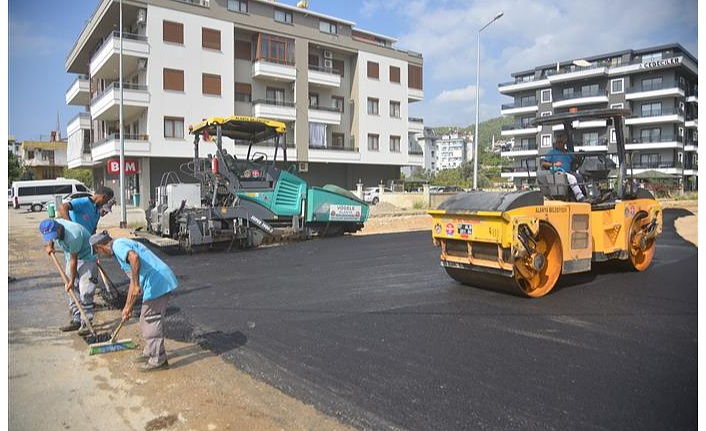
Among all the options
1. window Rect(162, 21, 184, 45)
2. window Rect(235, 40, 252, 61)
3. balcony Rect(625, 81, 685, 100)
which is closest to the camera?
balcony Rect(625, 81, 685, 100)

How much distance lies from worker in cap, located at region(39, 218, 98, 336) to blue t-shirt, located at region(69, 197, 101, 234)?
60cm

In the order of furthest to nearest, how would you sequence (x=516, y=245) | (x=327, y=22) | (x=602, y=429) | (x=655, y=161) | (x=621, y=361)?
1. (x=327, y=22)
2. (x=655, y=161)
3. (x=516, y=245)
4. (x=621, y=361)
5. (x=602, y=429)

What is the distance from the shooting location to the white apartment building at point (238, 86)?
1022 inches

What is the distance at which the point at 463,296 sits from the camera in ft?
20.5

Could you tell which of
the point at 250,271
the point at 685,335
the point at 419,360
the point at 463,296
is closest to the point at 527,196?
the point at 463,296

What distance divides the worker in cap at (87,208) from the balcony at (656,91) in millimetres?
5477

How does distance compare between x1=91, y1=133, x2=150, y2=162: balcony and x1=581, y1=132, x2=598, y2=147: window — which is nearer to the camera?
x1=581, y1=132, x2=598, y2=147: window

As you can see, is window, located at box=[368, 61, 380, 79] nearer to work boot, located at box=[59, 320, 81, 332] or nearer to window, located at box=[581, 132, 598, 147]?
window, located at box=[581, 132, 598, 147]

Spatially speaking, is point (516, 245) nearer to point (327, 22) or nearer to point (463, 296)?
point (463, 296)

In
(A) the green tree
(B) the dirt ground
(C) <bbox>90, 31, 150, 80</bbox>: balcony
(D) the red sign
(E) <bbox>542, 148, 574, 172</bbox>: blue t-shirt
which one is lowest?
(B) the dirt ground

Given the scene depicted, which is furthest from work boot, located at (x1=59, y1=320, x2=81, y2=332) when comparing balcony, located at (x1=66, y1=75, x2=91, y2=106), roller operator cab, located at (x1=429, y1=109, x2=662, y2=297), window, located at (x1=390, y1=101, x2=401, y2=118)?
window, located at (x1=390, y1=101, x2=401, y2=118)

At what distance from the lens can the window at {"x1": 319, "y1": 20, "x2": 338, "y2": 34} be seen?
32.6 metres

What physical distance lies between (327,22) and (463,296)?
2944cm

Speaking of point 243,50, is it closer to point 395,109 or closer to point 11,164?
point 395,109
